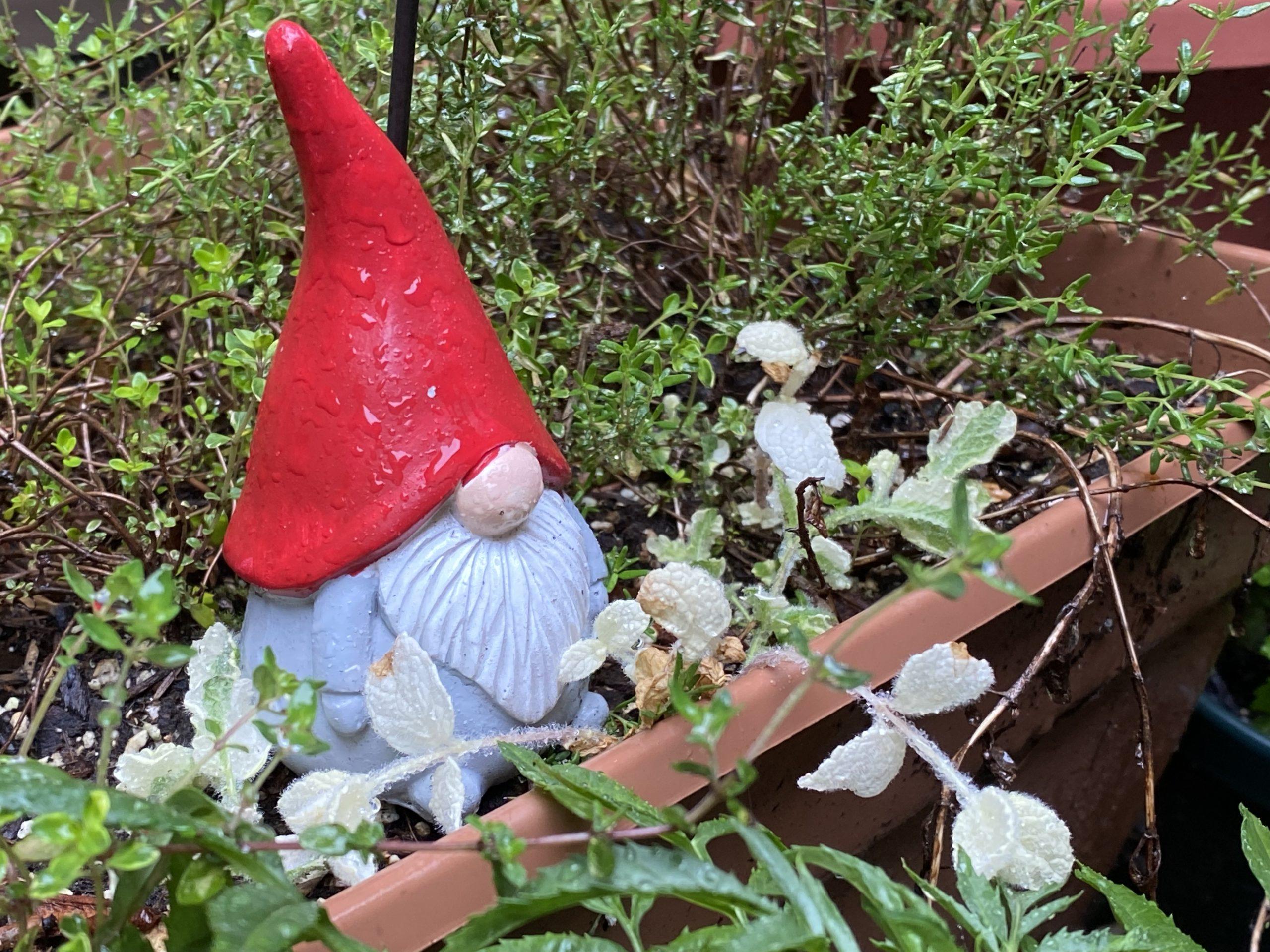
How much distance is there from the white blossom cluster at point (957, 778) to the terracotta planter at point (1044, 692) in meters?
0.04

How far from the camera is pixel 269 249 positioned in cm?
89

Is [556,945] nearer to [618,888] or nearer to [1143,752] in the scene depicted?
[618,888]

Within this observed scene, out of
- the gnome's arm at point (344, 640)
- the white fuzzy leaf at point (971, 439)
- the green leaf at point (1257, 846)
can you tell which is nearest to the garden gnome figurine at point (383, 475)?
the gnome's arm at point (344, 640)

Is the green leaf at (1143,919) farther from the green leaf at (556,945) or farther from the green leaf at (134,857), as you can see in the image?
the green leaf at (134,857)

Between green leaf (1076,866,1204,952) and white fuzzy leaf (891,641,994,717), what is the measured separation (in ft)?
0.33

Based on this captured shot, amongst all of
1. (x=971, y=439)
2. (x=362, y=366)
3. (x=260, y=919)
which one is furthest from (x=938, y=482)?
(x=260, y=919)

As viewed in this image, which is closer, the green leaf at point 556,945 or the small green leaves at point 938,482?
the green leaf at point 556,945

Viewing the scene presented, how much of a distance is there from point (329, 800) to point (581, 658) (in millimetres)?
140

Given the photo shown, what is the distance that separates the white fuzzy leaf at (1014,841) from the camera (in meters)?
0.52

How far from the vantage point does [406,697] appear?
506 millimetres

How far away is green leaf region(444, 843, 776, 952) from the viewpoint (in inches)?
14.8

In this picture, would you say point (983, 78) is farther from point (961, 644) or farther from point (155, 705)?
point (155, 705)

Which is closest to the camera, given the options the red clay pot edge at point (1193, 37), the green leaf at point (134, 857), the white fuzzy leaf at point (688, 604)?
the green leaf at point (134, 857)

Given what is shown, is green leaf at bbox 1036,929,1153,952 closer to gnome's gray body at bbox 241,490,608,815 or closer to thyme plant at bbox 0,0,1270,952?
thyme plant at bbox 0,0,1270,952
